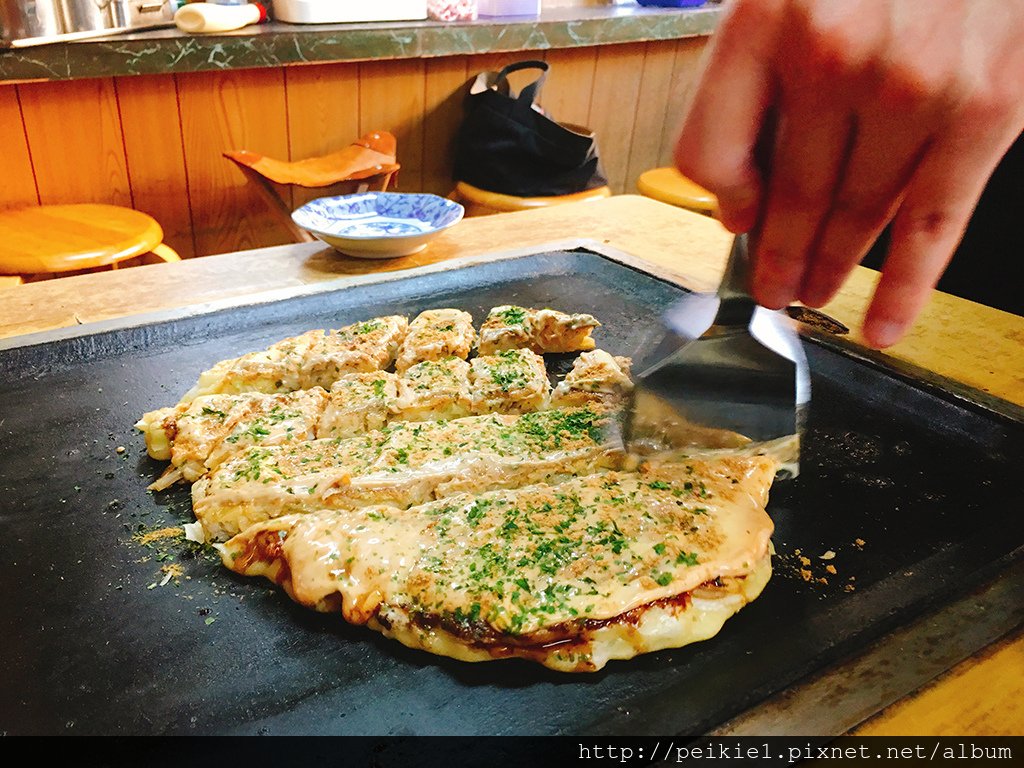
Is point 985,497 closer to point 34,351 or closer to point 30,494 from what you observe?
point 30,494

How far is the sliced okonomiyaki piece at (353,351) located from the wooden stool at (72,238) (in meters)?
1.22

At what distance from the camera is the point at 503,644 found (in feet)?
3.95

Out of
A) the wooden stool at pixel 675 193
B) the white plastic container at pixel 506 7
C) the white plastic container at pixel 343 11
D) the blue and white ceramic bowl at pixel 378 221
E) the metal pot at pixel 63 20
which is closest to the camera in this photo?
the blue and white ceramic bowl at pixel 378 221

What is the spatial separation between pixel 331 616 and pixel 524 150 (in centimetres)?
288

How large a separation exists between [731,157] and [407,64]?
138 inches

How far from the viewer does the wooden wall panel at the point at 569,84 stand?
4.61m

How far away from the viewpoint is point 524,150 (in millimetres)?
3754

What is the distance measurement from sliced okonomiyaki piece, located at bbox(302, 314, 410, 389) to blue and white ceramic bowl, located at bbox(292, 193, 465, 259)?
424mm

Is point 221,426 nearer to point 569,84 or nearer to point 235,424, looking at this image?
point 235,424

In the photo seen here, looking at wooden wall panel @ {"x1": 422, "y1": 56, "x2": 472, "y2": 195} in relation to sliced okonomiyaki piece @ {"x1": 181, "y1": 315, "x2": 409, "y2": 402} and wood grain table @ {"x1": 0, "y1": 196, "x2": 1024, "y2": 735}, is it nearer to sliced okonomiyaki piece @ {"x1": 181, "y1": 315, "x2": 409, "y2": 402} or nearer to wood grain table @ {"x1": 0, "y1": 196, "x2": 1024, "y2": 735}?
wood grain table @ {"x1": 0, "y1": 196, "x2": 1024, "y2": 735}

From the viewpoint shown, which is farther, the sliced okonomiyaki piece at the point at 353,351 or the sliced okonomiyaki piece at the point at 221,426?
the sliced okonomiyaki piece at the point at 353,351

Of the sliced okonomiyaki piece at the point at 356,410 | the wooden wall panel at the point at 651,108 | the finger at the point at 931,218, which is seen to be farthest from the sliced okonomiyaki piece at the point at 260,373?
the wooden wall panel at the point at 651,108

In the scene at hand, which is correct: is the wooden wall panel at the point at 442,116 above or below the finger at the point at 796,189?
below

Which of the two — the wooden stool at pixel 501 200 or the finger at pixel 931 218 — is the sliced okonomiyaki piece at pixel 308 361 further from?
the wooden stool at pixel 501 200
